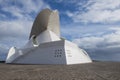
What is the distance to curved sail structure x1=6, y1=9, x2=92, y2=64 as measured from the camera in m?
27.2

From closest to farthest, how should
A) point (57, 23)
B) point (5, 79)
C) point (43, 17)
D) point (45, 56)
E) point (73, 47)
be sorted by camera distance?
point (5, 79), point (45, 56), point (73, 47), point (43, 17), point (57, 23)

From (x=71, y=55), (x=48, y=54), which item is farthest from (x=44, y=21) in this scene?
(x=71, y=55)

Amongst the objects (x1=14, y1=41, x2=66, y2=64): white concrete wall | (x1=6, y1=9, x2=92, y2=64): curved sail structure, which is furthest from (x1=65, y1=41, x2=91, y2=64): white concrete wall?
(x1=14, y1=41, x2=66, y2=64): white concrete wall

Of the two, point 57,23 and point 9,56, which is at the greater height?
point 57,23

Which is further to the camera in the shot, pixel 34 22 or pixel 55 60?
pixel 34 22

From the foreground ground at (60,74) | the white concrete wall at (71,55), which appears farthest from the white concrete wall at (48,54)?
the foreground ground at (60,74)

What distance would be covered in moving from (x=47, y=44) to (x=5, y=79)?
19640 millimetres

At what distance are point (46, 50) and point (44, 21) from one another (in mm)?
14031

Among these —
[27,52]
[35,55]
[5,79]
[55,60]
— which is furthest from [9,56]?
[5,79]

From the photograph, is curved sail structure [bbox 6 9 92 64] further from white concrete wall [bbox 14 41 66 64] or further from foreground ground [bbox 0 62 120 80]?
foreground ground [bbox 0 62 120 80]

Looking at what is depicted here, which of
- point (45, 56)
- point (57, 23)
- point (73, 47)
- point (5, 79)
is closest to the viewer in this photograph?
point (5, 79)

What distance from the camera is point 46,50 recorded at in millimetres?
28938

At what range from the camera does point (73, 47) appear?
30.8 metres

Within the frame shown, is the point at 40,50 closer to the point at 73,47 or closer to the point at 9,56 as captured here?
the point at 73,47
